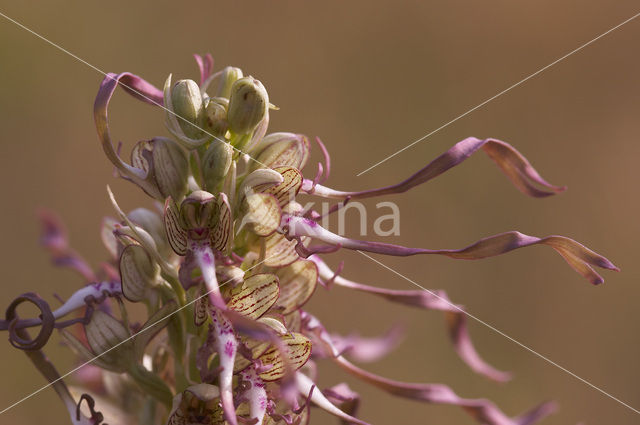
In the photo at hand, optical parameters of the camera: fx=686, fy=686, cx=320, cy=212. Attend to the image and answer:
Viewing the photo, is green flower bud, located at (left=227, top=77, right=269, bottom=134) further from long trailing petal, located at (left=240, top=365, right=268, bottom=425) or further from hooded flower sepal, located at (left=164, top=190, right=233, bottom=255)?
long trailing petal, located at (left=240, top=365, right=268, bottom=425)

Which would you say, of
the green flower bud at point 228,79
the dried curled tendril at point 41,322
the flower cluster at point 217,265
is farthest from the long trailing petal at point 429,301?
the dried curled tendril at point 41,322

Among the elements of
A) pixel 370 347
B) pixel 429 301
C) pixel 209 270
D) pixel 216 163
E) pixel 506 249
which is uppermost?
pixel 216 163

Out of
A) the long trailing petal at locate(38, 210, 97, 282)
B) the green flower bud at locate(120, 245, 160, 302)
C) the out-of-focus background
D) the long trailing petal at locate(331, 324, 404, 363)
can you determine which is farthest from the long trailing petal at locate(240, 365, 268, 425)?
the out-of-focus background

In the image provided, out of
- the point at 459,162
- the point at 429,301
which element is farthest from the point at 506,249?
the point at 429,301

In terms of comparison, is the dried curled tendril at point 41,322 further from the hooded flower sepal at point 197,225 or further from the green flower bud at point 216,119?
the green flower bud at point 216,119

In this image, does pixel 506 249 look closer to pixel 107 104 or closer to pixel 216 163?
pixel 216 163

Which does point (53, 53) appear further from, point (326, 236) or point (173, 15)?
point (326, 236)
